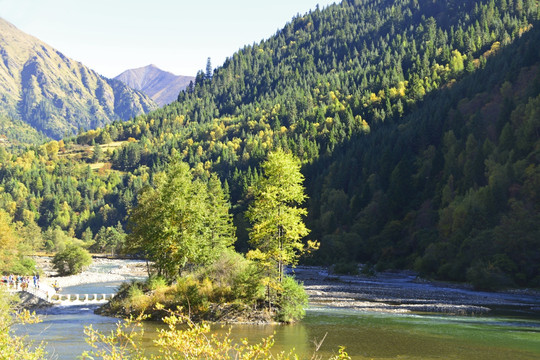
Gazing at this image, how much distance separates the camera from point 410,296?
66.1 metres

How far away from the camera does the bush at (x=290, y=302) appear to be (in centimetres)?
4269

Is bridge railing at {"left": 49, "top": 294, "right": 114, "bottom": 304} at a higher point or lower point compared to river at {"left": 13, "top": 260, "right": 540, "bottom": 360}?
lower

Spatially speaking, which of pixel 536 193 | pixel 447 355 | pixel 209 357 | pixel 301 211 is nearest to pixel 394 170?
pixel 536 193

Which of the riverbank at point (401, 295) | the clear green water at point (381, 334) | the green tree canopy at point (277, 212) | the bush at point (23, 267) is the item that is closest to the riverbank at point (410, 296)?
the riverbank at point (401, 295)

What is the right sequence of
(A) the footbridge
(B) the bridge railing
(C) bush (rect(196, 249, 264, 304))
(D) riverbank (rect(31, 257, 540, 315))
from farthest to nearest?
(B) the bridge railing, (A) the footbridge, (D) riverbank (rect(31, 257, 540, 315)), (C) bush (rect(196, 249, 264, 304))

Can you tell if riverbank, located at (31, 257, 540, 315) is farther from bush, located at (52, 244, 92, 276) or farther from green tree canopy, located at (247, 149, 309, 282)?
green tree canopy, located at (247, 149, 309, 282)

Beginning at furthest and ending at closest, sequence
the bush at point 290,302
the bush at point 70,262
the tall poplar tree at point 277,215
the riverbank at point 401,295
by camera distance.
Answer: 1. the bush at point 70,262
2. the riverbank at point 401,295
3. the tall poplar tree at point 277,215
4. the bush at point 290,302

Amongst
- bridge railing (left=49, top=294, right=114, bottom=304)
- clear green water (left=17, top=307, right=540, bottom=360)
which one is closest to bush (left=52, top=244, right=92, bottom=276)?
bridge railing (left=49, top=294, right=114, bottom=304)

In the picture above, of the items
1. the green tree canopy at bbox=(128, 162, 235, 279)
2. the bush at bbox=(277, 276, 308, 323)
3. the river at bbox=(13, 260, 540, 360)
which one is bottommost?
the river at bbox=(13, 260, 540, 360)

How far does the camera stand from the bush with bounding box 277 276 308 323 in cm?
4269

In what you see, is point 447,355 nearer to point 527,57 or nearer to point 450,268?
point 450,268

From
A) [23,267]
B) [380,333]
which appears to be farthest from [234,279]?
[23,267]

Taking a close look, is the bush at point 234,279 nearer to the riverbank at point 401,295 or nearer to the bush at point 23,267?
the riverbank at point 401,295

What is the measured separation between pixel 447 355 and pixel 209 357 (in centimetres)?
2566
